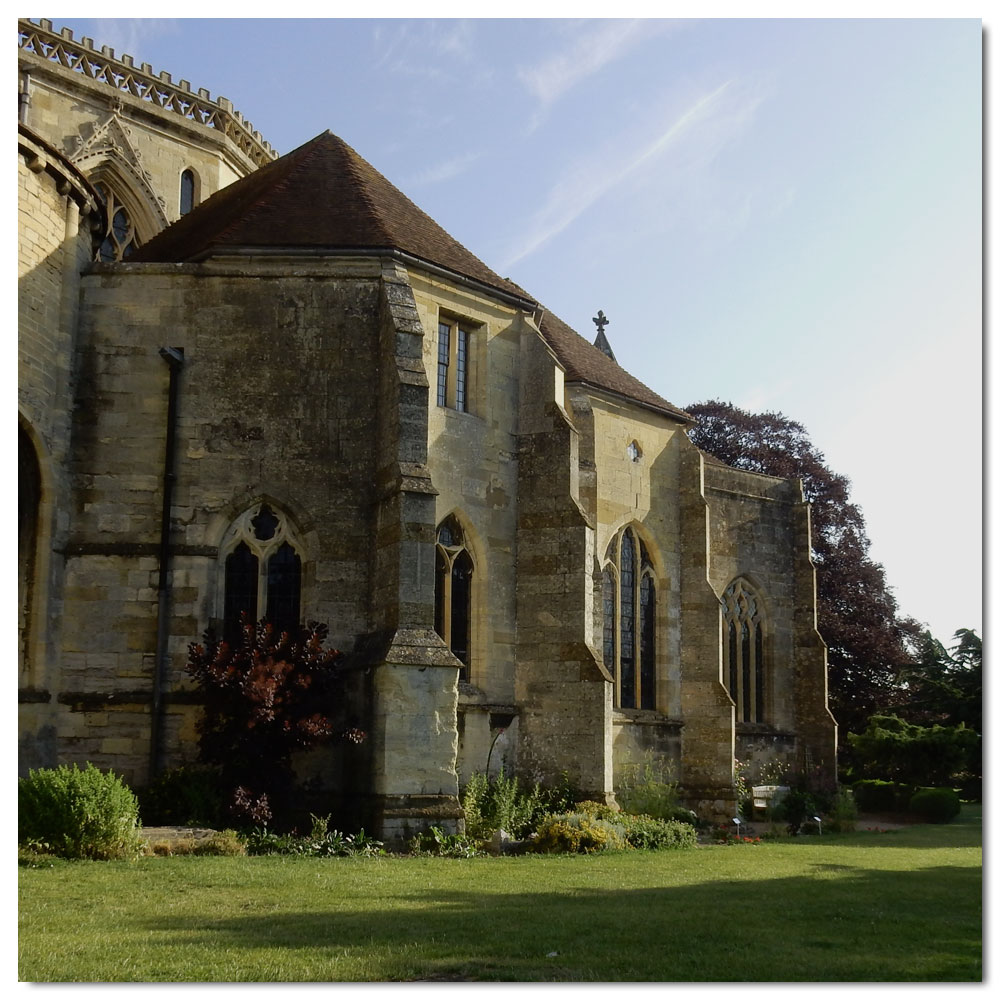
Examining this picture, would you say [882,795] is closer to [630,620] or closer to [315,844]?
[630,620]

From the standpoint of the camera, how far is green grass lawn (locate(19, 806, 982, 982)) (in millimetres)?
8102

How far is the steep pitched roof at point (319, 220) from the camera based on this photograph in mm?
18859

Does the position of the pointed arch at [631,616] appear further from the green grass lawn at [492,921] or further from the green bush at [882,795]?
the green grass lawn at [492,921]

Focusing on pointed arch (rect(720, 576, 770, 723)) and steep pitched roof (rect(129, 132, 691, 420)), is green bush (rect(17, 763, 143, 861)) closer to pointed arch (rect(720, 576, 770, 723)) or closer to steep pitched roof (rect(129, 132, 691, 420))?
steep pitched roof (rect(129, 132, 691, 420))

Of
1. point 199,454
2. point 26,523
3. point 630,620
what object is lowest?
point 630,620

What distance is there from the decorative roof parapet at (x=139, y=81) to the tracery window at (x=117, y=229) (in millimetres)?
2576

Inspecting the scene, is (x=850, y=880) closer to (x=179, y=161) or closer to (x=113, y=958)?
(x=113, y=958)

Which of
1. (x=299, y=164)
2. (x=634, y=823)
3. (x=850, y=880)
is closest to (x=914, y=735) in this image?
(x=634, y=823)

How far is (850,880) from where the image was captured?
1416 centimetres

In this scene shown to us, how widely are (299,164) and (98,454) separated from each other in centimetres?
658

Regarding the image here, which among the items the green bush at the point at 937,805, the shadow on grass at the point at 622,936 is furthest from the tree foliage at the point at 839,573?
the shadow on grass at the point at 622,936

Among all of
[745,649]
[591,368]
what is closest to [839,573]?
[745,649]

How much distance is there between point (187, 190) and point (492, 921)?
23.2 m

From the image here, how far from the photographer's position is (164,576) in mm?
17469
